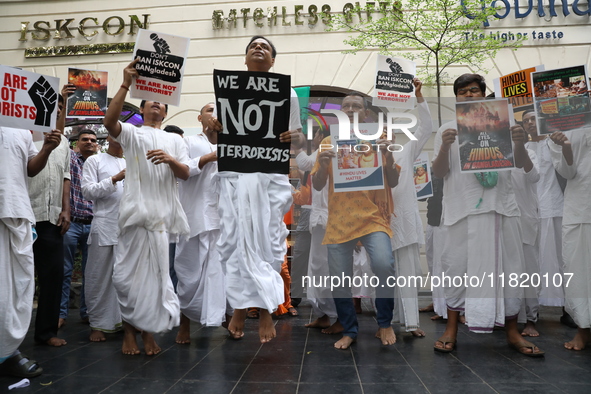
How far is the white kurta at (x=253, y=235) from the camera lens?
10.9 ft

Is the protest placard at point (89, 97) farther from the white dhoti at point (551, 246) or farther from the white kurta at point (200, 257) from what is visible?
the white dhoti at point (551, 246)

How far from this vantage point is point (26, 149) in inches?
134

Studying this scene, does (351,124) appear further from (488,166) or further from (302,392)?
(302,392)

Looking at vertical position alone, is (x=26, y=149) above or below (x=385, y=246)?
→ above

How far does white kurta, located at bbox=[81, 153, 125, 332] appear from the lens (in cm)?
444

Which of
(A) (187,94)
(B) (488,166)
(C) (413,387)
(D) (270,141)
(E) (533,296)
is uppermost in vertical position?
(A) (187,94)

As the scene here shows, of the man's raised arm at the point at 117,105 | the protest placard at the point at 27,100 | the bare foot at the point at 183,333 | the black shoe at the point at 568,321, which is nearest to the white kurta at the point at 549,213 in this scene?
the black shoe at the point at 568,321

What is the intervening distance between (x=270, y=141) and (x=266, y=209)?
1.61ft

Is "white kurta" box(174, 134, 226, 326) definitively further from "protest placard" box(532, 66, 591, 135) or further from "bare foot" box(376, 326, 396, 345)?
"protest placard" box(532, 66, 591, 135)

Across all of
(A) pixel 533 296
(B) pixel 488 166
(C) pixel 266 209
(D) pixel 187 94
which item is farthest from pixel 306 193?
(D) pixel 187 94

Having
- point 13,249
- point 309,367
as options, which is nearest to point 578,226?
point 309,367

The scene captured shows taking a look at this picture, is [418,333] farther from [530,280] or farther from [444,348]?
[530,280]

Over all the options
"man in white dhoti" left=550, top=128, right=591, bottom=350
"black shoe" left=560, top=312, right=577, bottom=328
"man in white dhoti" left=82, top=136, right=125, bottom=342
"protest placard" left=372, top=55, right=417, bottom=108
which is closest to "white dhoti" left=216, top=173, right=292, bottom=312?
"protest placard" left=372, top=55, right=417, bottom=108

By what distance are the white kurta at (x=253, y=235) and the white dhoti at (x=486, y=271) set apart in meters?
1.34
